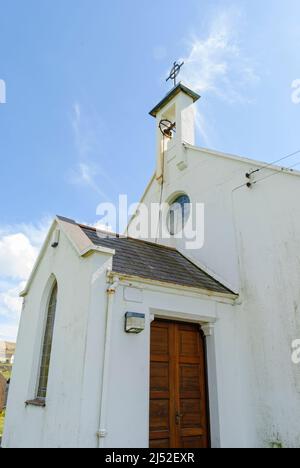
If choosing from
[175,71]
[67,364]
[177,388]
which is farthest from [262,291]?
[175,71]

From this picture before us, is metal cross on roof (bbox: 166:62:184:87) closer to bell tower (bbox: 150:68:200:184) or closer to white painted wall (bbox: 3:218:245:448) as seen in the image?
bell tower (bbox: 150:68:200:184)

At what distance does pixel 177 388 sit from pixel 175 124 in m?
8.79

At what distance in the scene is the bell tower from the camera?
1127cm

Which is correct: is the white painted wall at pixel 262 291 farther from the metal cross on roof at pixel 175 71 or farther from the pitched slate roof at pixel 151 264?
the metal cross on roof at pixel 175 71

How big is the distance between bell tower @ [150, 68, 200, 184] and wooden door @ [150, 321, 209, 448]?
5901mm

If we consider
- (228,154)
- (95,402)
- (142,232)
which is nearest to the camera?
(95,402)

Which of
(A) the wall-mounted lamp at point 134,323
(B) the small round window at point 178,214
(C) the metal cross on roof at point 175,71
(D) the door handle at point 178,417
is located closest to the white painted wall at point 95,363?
(A) the wall-mounted lamp at point 134,323

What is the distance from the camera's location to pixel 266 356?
686cm

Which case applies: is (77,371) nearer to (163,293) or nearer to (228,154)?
(163,293)

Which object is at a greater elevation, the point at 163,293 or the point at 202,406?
the point at 163,293

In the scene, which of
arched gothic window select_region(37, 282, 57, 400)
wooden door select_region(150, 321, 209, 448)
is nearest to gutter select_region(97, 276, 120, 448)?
wooden door select_region(150, 321, 209, 448)

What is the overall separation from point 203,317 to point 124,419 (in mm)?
2595

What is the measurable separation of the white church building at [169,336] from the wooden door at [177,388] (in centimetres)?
2
